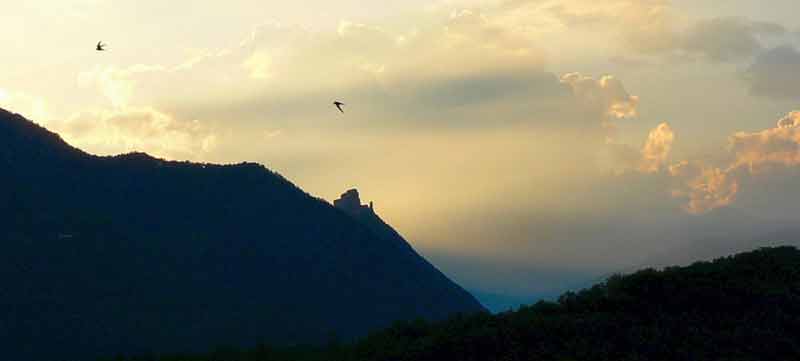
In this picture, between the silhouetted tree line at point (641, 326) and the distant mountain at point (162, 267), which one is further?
the distant mountain at point (162, 267)

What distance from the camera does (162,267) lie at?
159 meters

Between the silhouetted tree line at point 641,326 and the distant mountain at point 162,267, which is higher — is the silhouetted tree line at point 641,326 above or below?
below

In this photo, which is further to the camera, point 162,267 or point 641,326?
point 162,267

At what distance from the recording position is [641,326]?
4403 cm

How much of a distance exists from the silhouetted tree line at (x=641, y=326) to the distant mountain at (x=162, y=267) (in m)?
75.7

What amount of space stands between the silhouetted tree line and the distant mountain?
75.7 metres

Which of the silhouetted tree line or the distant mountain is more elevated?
the distant mountain

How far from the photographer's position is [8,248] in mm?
144875

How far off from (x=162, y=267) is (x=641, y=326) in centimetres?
12436

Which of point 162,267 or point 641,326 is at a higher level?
point 162,267

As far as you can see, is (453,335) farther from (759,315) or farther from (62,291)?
(62,291)

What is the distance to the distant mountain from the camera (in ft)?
425

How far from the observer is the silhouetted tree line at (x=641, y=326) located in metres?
42.4

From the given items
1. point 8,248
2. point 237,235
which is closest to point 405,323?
point 8,248
